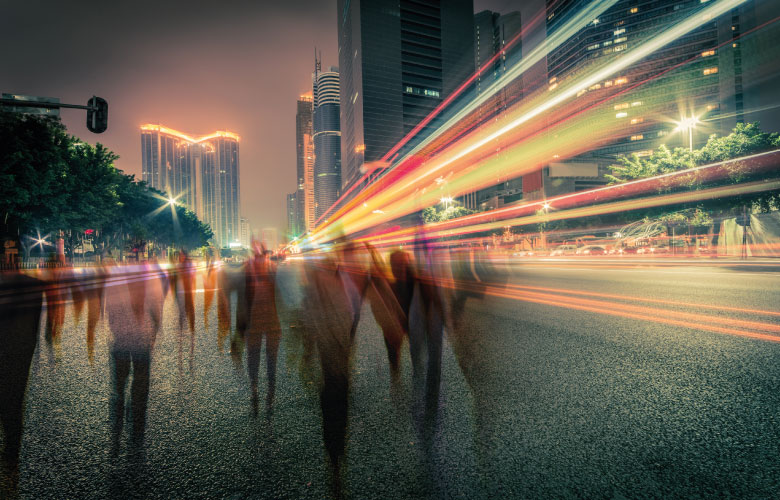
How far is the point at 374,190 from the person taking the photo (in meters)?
29.7

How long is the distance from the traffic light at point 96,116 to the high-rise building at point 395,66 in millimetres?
103113

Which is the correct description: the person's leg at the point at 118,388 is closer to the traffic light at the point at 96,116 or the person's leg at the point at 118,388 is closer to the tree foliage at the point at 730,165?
the traffic light at the point at 96,116

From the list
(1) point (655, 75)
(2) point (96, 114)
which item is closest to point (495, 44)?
(1) point (655, 75)

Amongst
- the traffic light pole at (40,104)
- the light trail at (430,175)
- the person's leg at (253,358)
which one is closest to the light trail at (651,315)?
the person's leg at (253,358)

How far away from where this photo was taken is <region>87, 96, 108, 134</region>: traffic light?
37.4 feet

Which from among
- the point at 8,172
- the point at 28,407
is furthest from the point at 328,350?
the point at 8,172

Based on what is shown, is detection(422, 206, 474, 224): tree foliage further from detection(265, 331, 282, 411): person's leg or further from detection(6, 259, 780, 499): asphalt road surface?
detection(6, 259, 780, 499): asphalt road surface

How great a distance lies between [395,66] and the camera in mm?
128500

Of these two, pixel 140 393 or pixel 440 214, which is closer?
pixel 140 393

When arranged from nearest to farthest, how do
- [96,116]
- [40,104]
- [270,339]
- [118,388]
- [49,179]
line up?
[118,388], [270,339], [40,104], [96,116], [49,179]

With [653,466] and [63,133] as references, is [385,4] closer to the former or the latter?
[63,133]

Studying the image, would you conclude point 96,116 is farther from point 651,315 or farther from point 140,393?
point 651,315

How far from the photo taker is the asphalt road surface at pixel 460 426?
188cm

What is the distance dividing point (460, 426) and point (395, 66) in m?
144
